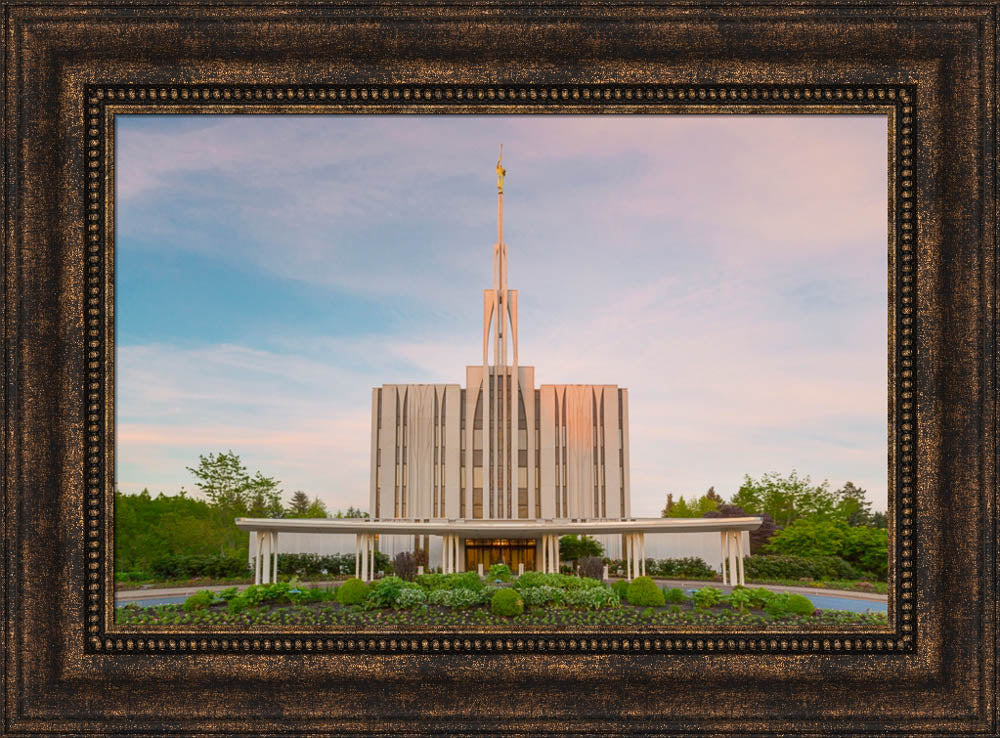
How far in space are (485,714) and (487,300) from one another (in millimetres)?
21580

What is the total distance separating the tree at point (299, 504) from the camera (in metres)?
30.7

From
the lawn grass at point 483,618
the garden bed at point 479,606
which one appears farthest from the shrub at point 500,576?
the lawn grass at point 483,618

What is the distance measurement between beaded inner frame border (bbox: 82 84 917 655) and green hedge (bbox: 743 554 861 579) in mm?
15701

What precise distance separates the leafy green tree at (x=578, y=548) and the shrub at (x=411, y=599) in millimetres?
14784

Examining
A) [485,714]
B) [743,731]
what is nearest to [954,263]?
[743,731]

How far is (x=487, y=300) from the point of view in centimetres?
2683

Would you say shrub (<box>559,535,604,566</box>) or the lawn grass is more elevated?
the lawn grass

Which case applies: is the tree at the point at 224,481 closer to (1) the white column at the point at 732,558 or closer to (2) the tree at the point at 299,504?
(2) the tree at the point at 299,504

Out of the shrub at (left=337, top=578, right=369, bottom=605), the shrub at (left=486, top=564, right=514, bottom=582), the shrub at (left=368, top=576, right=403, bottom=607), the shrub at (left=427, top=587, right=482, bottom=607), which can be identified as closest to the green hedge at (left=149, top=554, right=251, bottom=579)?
the shrub at (left=486, top=564, right=514, bottom=582)

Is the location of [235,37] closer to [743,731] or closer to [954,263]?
[954,263]

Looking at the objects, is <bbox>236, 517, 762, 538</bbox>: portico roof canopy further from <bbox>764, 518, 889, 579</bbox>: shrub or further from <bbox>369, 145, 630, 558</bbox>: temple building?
<bbox>369, 145, 630, 558</bbox>: temple building

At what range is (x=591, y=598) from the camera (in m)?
9.01

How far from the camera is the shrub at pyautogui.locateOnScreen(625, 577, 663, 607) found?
1009 centimetres

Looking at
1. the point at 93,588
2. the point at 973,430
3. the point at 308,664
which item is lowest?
the point at 308,664
